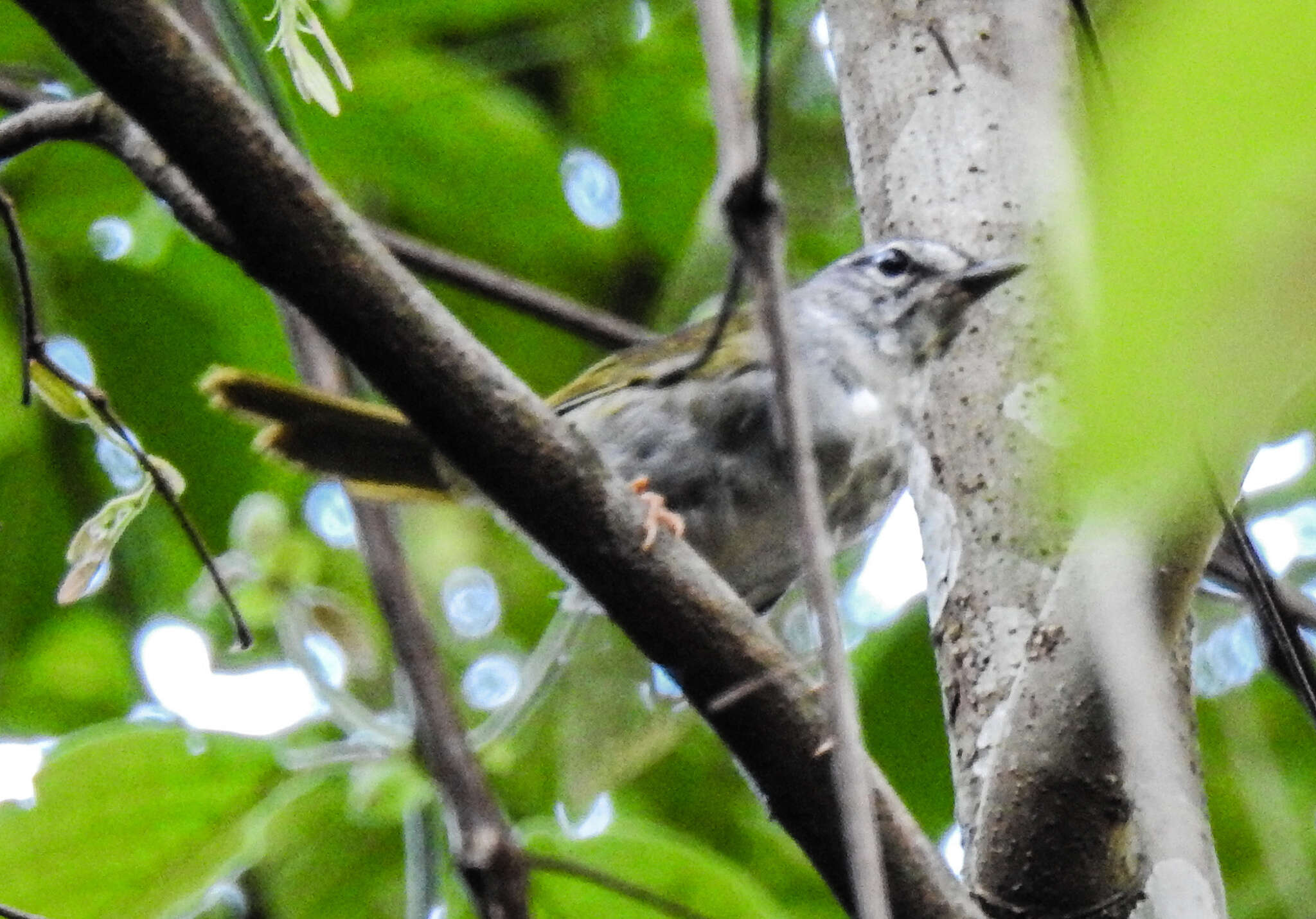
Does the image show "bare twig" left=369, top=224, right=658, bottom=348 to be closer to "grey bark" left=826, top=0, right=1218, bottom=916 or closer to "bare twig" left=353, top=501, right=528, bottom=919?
"grey bark" left=826, top=0, right=1218, bottom=916

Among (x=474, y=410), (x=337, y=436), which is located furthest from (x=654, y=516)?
(x=337, y=436)

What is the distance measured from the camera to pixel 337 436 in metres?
2.90

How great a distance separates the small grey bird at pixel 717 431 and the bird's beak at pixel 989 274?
28 centimetres

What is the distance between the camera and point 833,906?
3.11m

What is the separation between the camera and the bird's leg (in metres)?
1.39

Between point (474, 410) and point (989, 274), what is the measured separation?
1106 millimetres

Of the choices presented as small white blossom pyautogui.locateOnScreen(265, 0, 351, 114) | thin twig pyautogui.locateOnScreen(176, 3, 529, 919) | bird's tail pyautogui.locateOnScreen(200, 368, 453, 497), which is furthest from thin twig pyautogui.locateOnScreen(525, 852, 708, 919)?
bird's tail pyautogui.locateOnScreen(200, 368, 453, 497)

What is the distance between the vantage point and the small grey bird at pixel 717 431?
8.95 ft

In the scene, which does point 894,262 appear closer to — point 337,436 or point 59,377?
point 337,436

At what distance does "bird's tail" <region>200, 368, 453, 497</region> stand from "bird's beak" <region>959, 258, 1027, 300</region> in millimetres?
952

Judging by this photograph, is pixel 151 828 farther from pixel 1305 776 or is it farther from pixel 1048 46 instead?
pixel 1305 776

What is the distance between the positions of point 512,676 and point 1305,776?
5.82ft

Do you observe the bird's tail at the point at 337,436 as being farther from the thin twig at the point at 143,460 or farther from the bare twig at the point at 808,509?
the bare twig at the point at 808,509

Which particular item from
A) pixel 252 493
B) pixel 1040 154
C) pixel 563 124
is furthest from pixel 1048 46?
pixel 563 124
